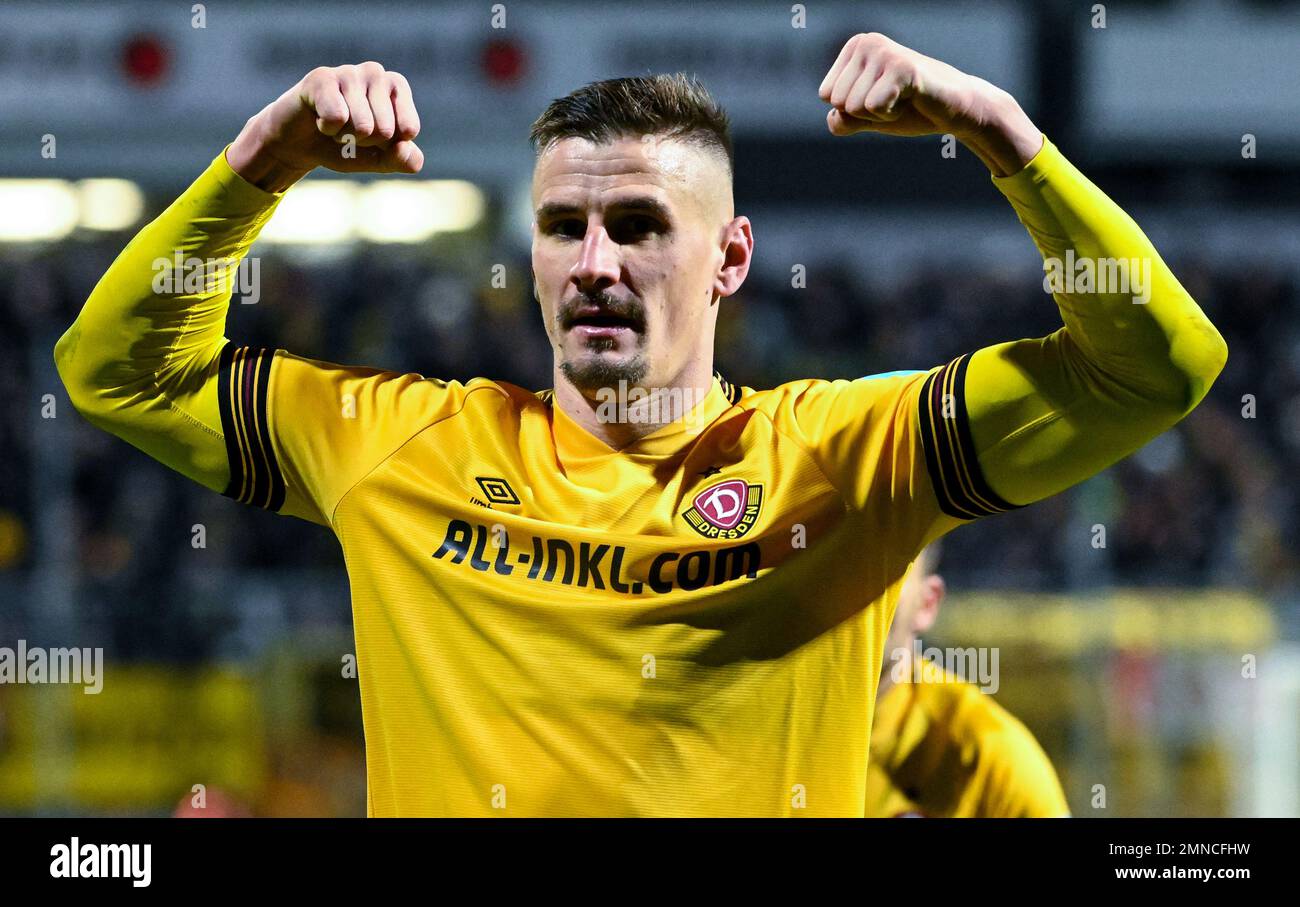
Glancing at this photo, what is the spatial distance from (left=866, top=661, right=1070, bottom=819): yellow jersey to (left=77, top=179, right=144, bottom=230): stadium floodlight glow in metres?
9.86

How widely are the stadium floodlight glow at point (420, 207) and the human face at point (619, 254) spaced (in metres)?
10.5

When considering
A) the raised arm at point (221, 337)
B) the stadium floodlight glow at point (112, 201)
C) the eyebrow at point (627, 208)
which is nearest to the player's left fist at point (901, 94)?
the eyebrow at point (627, 208)

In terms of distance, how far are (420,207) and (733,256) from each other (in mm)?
10618

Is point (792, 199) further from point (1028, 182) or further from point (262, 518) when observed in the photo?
point (1028, 182)

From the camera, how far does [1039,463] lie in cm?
271

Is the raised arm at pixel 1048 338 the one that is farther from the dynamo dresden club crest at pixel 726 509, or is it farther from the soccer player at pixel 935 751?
the soccer player at pixel 935 751

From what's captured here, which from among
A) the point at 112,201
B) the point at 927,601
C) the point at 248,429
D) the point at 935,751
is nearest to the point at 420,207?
the point at 112,201

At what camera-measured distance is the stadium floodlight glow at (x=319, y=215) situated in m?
12.8

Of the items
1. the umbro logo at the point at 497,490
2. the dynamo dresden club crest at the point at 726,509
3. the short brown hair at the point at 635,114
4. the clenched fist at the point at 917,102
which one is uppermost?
the short brown hair at the point at 635,114

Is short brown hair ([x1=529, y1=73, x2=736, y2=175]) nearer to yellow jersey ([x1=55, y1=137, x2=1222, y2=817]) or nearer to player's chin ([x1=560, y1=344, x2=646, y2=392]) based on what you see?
player's chin ([x1=560, y1=344, x2=646, y2=392])

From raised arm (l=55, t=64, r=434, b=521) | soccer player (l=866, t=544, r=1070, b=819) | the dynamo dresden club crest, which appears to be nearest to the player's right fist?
raised arm (l=55, t=64, r=434, b=521)

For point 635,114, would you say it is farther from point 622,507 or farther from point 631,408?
point 622,507

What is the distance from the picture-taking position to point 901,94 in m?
2.48

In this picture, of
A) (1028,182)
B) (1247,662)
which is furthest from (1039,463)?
(1247,662)
